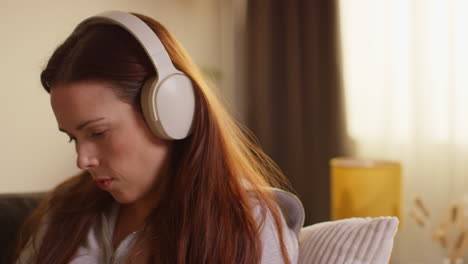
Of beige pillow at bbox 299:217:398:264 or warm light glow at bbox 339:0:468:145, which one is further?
warm light glow at bbox 339:0:468:145

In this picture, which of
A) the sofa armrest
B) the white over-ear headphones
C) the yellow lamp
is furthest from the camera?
the yellow lamp

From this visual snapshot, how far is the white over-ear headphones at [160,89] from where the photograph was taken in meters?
0.81

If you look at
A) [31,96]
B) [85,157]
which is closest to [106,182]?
[85,157]

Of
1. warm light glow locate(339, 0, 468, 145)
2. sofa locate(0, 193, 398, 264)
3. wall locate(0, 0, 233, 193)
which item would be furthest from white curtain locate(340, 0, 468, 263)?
sofa locate(0, 193, 398, 264)

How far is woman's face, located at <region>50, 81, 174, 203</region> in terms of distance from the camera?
0.84 m

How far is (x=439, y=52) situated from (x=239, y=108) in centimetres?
122

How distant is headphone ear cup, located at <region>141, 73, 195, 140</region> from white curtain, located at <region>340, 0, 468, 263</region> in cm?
157

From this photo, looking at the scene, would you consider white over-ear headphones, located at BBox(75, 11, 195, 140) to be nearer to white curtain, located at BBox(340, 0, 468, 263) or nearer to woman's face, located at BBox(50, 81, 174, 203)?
woman's face, located at BBox(50, 81, 174, 203)

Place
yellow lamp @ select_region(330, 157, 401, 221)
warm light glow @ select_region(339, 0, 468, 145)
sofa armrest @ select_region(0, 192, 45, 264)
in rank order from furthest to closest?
warm light glow @ select_region(339, 0, 468, 145) < yellow lamp @ select_region(330, 157, 401, 221) < sofa armrest @ select_region(0, 192, 45, 264)

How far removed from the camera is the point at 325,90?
2.54 metres

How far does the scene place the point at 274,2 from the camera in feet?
8.93

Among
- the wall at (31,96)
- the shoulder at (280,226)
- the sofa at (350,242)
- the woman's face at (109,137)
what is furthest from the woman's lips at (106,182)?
the wall at (31,96)

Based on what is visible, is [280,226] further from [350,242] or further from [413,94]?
[413,94]

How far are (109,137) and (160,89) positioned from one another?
4.9 inches
